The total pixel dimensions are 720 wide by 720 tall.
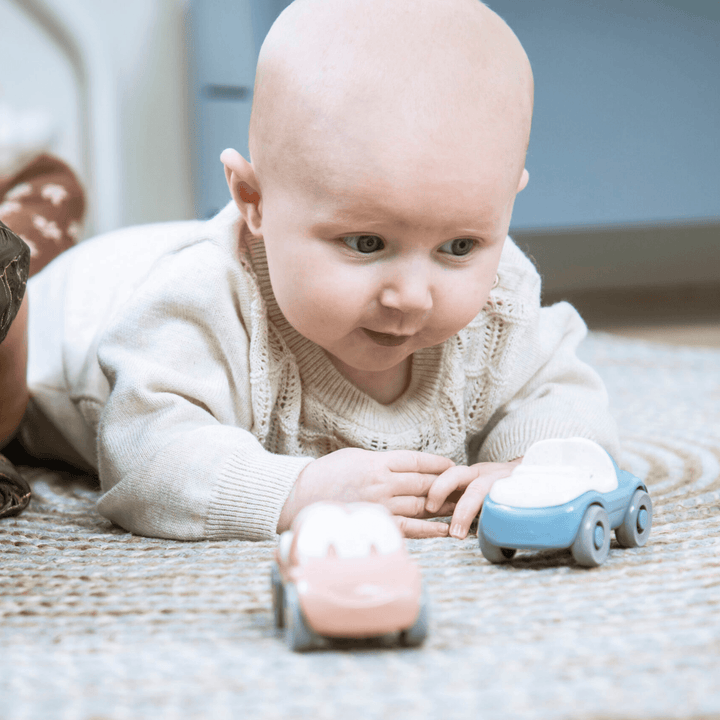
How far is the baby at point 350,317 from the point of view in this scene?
1.85 feet

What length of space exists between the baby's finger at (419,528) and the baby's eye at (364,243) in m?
0.18

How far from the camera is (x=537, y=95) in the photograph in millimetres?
1643

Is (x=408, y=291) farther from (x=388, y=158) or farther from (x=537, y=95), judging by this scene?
(x=537, y=95)

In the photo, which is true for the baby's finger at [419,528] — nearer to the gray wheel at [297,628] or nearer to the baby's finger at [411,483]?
the baby's finger at [411,483]

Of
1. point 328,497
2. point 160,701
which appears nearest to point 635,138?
point 328,497

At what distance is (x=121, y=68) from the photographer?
1.78 meters

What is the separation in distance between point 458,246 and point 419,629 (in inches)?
10.9

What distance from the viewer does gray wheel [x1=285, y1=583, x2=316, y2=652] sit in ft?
1.30

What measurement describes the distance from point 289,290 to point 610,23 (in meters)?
1.25

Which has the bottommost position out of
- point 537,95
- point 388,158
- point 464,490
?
point 464,490

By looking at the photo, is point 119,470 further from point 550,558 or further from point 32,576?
point 550,558

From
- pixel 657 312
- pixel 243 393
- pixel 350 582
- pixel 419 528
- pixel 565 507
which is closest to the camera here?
pixel 350 582

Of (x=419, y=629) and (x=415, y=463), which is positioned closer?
(x=419, y=629)

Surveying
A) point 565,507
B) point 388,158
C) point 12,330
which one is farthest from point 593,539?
point 12,330
